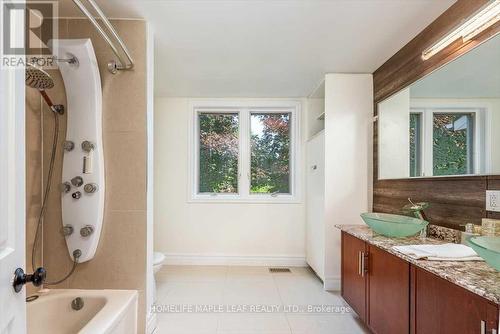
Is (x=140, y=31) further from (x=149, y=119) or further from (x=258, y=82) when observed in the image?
(x=258, y=82)

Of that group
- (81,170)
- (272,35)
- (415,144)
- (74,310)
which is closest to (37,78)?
(81,170)

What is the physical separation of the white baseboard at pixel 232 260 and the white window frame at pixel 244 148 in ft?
2.39

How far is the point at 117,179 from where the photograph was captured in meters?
1.94

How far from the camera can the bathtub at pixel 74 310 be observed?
1689 millimetres

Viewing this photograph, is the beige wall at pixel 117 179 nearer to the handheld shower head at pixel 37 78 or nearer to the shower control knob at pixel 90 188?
the shower control knob at pixel 90 188

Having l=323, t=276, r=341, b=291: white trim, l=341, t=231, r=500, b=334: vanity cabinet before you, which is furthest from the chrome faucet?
l=323, t=276, r=341, b=291: white trim

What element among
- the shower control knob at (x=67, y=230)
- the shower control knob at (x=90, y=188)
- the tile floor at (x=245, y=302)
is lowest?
the tile floor at (x=245, y=302)

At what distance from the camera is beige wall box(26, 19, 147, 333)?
1.91 metres

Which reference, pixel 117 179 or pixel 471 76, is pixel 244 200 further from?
pixel 471 76

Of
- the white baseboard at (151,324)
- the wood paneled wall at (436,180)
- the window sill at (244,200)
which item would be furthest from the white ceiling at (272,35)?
the white baseboard at (151,324)

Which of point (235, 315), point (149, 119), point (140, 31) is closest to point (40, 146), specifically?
point (149, 119)

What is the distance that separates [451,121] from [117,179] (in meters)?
2.25

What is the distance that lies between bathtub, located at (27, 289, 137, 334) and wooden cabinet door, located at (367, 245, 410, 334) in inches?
62.0

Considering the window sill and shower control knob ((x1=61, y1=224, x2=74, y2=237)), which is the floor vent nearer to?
the window sill
